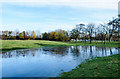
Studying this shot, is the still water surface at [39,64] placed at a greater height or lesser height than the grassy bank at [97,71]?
lesser

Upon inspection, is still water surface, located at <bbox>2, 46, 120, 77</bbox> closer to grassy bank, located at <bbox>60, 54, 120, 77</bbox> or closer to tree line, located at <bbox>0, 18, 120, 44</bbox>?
grassy bank, located at <bbox>60, 54, 120, 77</bbox>

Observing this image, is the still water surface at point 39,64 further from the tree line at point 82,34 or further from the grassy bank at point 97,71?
the tree line at point 82,34

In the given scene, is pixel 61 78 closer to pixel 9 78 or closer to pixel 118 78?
pixel 118 78

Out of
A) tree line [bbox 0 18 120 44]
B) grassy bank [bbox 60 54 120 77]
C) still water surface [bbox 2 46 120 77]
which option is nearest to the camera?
grassy bank [bbox 60 54 120 77]

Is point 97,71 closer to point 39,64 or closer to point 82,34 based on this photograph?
point 39,64

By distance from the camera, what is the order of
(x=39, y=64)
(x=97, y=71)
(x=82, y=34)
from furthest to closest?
(x=82, y=34), (x=39, y=64), (x=97, y=71)

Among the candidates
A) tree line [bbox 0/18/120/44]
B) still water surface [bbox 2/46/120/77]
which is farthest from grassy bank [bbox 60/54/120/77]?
tree line [bbox 0/18/120/44]

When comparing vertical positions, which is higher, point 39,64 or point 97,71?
point 97,71

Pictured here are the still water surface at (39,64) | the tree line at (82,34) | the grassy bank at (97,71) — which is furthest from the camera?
the tree line at (82,34)

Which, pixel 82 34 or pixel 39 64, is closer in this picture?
pixel 39 64

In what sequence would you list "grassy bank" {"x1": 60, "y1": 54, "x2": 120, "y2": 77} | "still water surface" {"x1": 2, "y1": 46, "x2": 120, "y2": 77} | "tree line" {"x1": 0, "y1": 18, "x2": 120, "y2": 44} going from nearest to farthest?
1. "grassy bank" {"x1": 60, "y1": 54, "x2": 120, "y2": 77}
2. "still water surface" {"x1": 2, "y1": 46, "x2": 120, "y2": 77}
3. "tree line" {"x1": 0, "y1": 18, "x2": 120, "y2": 44}

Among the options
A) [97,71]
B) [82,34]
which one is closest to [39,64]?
[97,71]

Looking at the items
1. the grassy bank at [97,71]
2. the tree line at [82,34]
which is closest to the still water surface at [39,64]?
the grassy bank at [97,71]

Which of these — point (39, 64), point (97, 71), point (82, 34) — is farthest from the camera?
point (82, 34)
